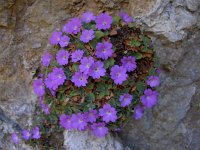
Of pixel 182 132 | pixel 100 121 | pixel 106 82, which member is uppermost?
pixel 106 82

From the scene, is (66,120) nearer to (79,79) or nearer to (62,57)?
(79,79)

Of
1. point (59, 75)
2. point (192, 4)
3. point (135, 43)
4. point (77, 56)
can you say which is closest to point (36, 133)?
point (59, 75)

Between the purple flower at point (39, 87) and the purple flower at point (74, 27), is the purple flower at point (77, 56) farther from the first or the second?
the purple flower at point (39, 87)

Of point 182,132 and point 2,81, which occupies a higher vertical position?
point 2,81

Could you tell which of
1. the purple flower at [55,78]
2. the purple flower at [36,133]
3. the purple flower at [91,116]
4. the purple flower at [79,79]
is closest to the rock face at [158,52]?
the purple flower at [36,133]

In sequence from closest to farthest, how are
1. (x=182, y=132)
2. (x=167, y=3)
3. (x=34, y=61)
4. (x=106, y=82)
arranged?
(x=106, y=82) < (x=167, y=3) < (x=34, y=61) < (x=182, y=132)

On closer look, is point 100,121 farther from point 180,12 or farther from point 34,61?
point 180,12

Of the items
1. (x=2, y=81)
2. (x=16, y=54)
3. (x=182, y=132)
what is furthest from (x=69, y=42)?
(x=182, y=132)
